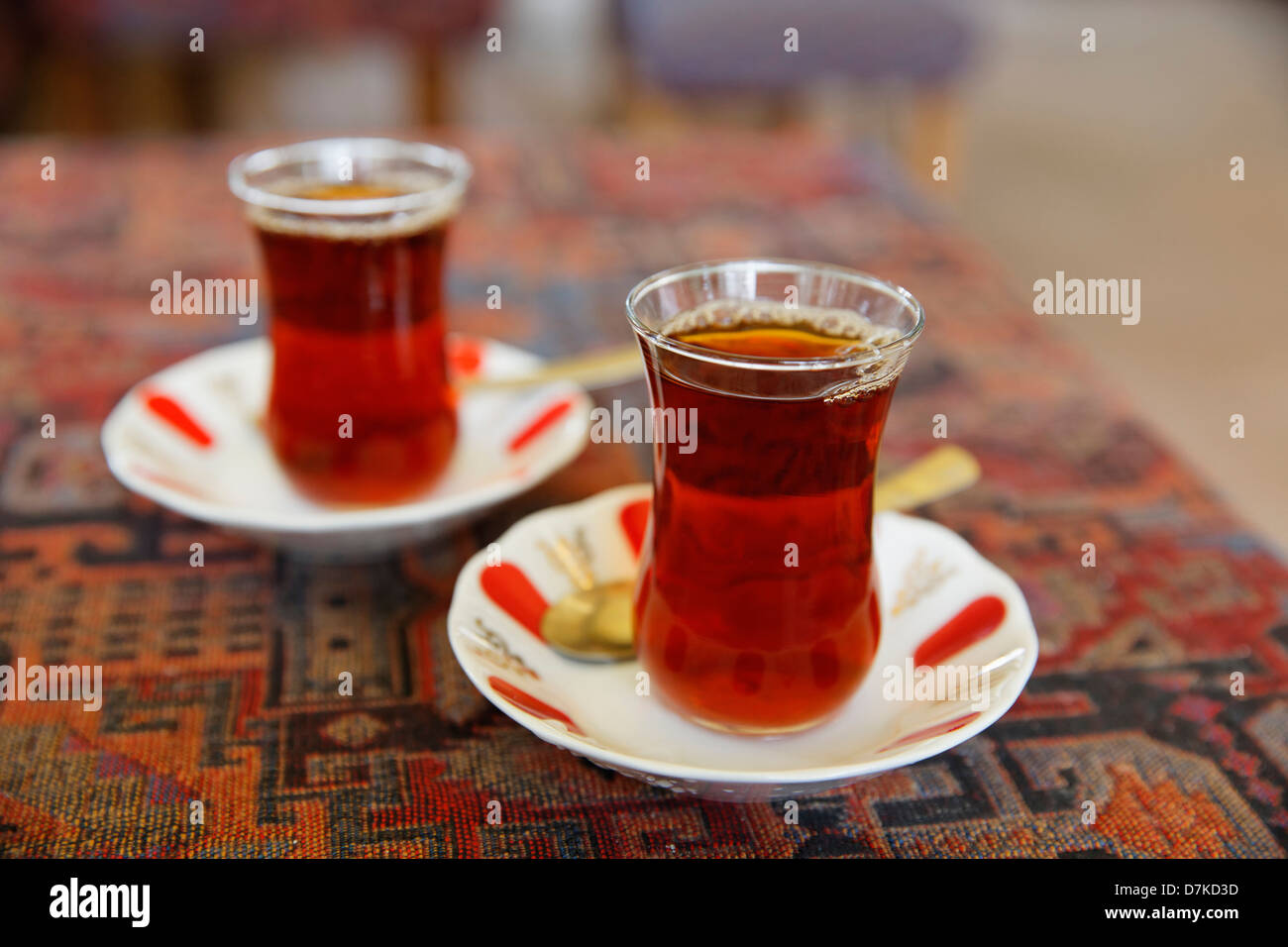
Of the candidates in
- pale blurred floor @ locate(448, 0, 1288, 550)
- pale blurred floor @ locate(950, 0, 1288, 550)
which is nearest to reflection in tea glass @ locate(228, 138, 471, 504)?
pale blurred floor @ locate(950, 0, 1288, 550)

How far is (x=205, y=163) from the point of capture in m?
1.43

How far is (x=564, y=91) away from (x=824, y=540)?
3.55 metres

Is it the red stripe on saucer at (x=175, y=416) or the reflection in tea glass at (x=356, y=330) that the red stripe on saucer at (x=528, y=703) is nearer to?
the reflection in tea glass at (x=356, y=330)

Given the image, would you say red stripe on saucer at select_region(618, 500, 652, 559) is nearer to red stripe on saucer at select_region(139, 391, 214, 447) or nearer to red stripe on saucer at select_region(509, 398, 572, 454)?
red stripe on saucer at select_region(509, 398, 572, 454)

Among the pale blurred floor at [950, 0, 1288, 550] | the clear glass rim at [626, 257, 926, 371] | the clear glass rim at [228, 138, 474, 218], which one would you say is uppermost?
the clear glass rim at [228, 138, 474, 218]

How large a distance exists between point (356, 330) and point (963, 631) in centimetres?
39

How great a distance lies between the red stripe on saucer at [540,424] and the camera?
32.9 inches

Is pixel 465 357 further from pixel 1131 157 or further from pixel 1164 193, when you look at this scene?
pixel 1131 157

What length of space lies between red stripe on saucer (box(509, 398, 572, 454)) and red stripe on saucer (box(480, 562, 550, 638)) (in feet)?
0.63

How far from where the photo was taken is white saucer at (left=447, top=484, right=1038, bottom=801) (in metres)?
0.52

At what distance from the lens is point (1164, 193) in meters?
3.39

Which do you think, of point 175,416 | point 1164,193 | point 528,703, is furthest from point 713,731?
point 1164,193

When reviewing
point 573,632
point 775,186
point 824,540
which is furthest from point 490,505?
point 775,186

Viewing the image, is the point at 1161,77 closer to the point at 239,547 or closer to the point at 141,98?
the point at 141,98
